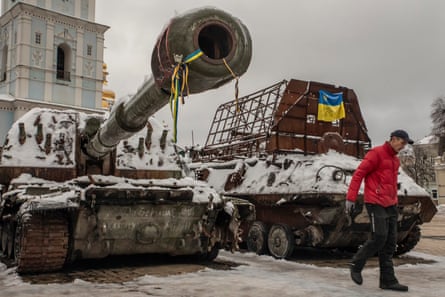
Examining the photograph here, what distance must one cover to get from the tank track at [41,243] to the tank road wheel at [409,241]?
569cm

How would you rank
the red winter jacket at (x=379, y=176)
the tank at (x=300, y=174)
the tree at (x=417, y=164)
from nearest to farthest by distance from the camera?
the red winter jacket at (x=379, y=176), the tank at (x=300, y=174), the tree at (x=417, y=164)

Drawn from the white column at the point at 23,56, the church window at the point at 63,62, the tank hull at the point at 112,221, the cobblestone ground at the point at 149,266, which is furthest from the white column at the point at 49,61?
the tank hull at the point at 112,221

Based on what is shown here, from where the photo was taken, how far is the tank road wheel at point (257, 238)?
30.6ft

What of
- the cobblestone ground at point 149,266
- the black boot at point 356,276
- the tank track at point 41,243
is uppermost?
the tank track at point 41,243

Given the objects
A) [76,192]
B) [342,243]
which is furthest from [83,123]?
[342,243]

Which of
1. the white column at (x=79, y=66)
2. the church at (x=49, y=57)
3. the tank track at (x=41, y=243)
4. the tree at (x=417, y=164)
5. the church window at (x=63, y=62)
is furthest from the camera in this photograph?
the tree at (x=417, y=164)

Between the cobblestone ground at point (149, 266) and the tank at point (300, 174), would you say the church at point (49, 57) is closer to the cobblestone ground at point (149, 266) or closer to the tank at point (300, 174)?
the tank at point (300, 174)

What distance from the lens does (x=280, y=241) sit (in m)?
8.95

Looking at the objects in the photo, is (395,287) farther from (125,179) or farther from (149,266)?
(125,179)

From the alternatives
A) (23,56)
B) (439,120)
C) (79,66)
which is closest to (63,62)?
(79,66)

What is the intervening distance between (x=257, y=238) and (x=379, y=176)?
401cm

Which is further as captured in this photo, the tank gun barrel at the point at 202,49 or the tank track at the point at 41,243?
the tank track at the point at 41,243

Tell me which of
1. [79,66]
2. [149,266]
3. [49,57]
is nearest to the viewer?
[149,266]

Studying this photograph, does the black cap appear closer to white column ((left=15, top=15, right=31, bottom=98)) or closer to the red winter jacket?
the red winter jacket
